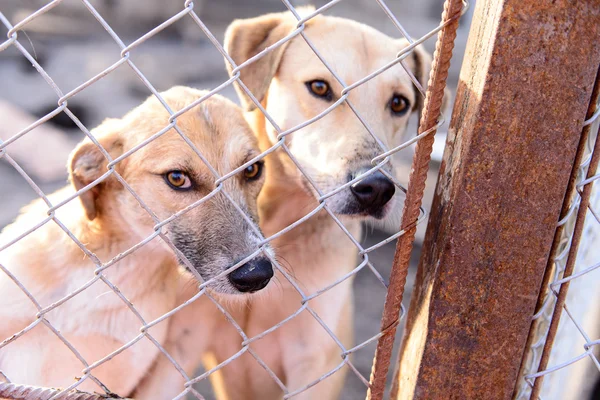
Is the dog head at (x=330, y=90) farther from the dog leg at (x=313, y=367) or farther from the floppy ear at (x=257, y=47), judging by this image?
the dog leg at (x=313, y=367)

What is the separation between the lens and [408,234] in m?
1.54

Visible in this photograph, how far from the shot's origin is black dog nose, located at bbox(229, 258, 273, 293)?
1.95 metres

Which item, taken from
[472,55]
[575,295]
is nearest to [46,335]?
[472,55]

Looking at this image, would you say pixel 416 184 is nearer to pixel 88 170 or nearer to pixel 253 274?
pixel 253 274

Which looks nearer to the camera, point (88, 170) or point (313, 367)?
point (88, 170)

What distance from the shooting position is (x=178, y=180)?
228 cm

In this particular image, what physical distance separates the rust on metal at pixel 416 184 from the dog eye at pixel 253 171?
1.00 metres

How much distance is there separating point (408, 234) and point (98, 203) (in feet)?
4.47

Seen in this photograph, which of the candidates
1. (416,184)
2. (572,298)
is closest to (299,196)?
(572,298)

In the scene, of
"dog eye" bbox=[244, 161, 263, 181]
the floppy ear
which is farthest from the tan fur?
"dog eye" bbox=[244, 161, 263, 181]

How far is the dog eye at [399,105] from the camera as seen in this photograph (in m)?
2.82

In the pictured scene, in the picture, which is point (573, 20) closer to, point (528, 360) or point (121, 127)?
point (528, 360)

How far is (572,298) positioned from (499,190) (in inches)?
41.5

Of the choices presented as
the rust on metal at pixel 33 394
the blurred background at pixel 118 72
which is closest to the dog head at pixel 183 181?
the rust on metal at pixel 33 394
